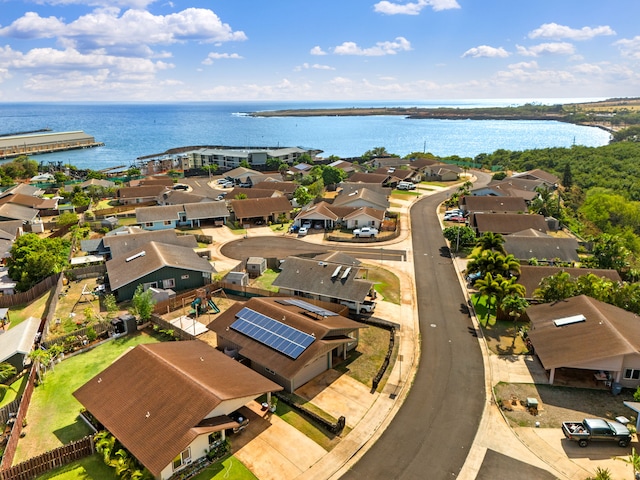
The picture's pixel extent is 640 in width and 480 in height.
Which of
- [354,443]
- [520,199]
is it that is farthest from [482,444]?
[520,199]

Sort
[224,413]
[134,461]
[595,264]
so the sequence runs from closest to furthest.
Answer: [134,461] < [224,413] < [595,264]

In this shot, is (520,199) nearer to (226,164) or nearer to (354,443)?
(354,443)

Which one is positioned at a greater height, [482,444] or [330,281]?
[330,281]

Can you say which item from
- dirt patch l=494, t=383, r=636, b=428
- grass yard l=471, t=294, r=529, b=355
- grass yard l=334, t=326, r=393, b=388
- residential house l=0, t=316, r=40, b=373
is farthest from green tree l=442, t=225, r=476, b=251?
residential house l=0, t=316, r=40, b=373

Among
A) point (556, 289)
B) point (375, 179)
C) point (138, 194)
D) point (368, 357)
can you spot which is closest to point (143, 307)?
point (368, 357)

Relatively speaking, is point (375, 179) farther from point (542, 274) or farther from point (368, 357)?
point (368, 357)

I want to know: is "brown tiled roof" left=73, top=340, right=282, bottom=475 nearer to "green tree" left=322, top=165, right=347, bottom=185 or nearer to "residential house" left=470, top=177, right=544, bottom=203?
"residential house" left=470, top=177, right=544, bottom=203
